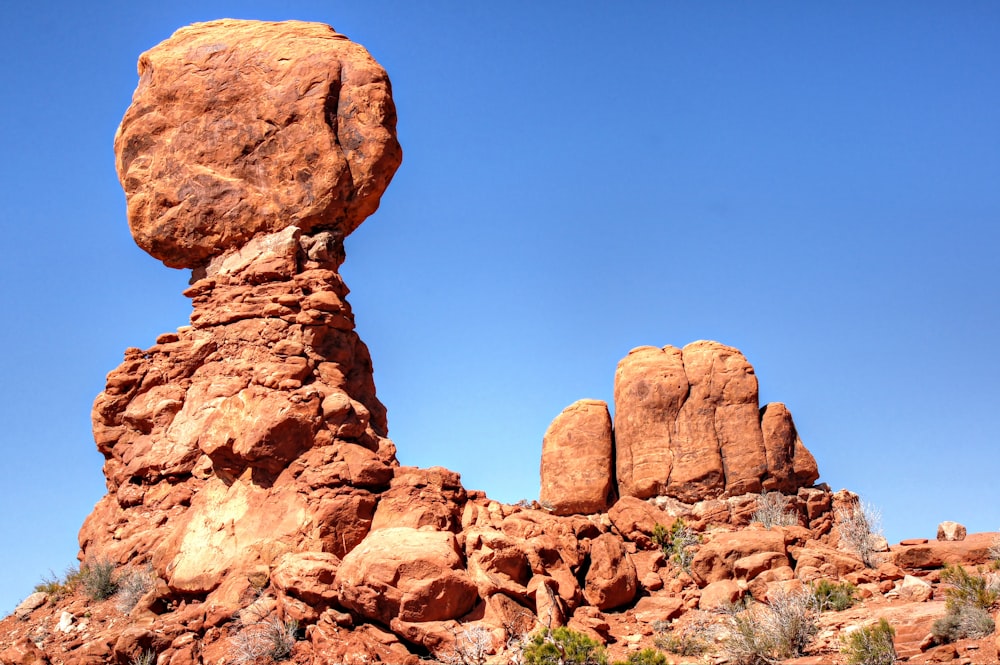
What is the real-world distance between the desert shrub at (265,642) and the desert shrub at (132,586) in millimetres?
2826

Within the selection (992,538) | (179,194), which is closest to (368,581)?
(179,194)

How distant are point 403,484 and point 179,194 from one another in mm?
7979

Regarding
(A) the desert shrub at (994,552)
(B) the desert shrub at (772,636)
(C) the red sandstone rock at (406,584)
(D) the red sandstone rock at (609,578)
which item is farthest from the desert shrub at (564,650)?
(A) the desert shrub at (994,552)

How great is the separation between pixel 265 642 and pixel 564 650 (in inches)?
179

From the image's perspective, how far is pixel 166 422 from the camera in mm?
20438

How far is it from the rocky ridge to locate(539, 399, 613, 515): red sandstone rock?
2.1 inches

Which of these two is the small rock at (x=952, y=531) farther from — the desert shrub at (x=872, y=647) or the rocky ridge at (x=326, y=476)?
the desert shrub at (x=872, y=647)

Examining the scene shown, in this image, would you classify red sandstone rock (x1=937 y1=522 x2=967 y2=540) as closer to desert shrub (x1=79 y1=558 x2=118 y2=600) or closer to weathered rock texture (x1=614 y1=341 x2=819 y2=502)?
weathered rock texture (x1=614 y1=341 x2=819 y2=502)

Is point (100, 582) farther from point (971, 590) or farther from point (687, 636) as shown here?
point (971, 590)

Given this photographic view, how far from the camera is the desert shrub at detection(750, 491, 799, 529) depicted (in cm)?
2117

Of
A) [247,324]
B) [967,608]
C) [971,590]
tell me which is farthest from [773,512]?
[247,324]

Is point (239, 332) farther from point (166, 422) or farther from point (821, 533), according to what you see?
point (821, 533)

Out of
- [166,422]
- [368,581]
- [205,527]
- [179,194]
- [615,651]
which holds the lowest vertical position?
[615,651]

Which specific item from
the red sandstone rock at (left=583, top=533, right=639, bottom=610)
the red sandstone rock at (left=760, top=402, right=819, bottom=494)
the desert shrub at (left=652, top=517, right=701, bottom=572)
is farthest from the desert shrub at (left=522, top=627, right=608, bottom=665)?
the red sandstone rock at (left=760, top=402, right=819, bottom=494)
